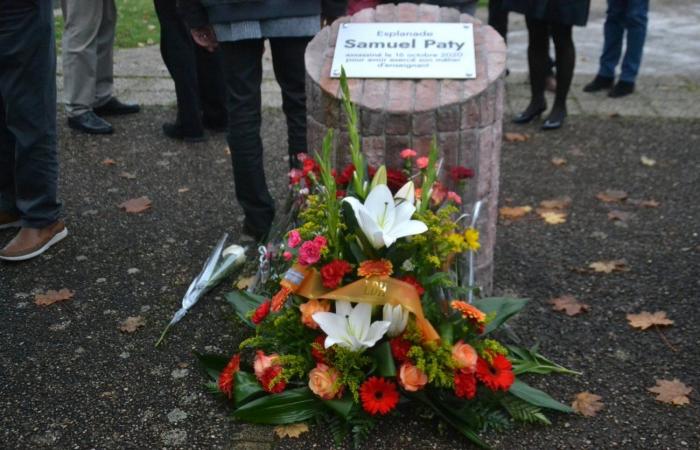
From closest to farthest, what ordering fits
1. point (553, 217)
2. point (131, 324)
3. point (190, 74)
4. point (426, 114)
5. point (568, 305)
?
point (426, 114), point (131, 324), point (568, 305), point (553, 217), point (190, 74)

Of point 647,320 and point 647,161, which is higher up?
point 647,320

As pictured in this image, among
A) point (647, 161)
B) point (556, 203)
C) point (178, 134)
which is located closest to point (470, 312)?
point (556, 203)

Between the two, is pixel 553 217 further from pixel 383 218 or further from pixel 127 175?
pixel 127 175

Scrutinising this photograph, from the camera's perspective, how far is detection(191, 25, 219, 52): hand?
3.79m

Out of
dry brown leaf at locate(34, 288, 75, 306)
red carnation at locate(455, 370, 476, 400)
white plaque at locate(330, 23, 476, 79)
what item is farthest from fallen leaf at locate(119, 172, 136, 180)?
red carnation at locate(455, 370, 476, 400)

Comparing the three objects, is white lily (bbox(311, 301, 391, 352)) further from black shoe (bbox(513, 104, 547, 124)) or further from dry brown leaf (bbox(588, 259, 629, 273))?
black shoe (bbox(513, 104, 547, 124))

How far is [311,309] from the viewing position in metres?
2.64

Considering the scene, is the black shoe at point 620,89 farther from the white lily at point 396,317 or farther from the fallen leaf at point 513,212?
the white lily at point 396,317

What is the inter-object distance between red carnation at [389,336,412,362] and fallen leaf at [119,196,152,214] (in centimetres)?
234

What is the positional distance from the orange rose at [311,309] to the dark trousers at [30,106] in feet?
6.15

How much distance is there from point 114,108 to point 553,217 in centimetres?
350

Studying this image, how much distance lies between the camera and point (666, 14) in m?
10.4

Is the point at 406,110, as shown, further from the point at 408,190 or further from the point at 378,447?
the point at 378,447

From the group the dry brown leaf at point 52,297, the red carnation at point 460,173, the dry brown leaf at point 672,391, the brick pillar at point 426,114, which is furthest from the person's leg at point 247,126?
the dry brown leaf at point 672,391
